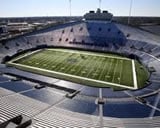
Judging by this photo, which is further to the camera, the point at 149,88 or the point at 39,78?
Result: the point at 39,78

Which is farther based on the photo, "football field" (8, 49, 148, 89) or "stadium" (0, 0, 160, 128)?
"football field" (8, 49, 148, 89)

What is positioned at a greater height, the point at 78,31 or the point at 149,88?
the point at 78,31

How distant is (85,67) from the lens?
1480 inches

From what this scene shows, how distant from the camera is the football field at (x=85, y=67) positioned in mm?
31062

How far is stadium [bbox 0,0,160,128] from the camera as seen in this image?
56.0ft

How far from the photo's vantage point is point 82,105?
68.5 ft

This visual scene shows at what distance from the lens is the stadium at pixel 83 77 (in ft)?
56.0

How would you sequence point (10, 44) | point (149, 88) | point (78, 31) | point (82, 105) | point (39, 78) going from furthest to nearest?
point (78, 31) < point (10, 44) < point (39, 78) < point (149, 88) < point (82, 105)

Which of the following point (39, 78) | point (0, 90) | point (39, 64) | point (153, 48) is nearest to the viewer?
point (0, 90)

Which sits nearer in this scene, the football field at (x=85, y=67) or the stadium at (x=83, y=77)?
the stadium at (x=83, y=77)

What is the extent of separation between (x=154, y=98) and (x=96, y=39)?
3483 centimetres

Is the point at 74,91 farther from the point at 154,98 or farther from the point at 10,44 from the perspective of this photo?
the point at 10,44

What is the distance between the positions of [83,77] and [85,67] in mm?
5448

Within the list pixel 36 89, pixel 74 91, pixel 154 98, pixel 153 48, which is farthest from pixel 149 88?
pixel 153 48
